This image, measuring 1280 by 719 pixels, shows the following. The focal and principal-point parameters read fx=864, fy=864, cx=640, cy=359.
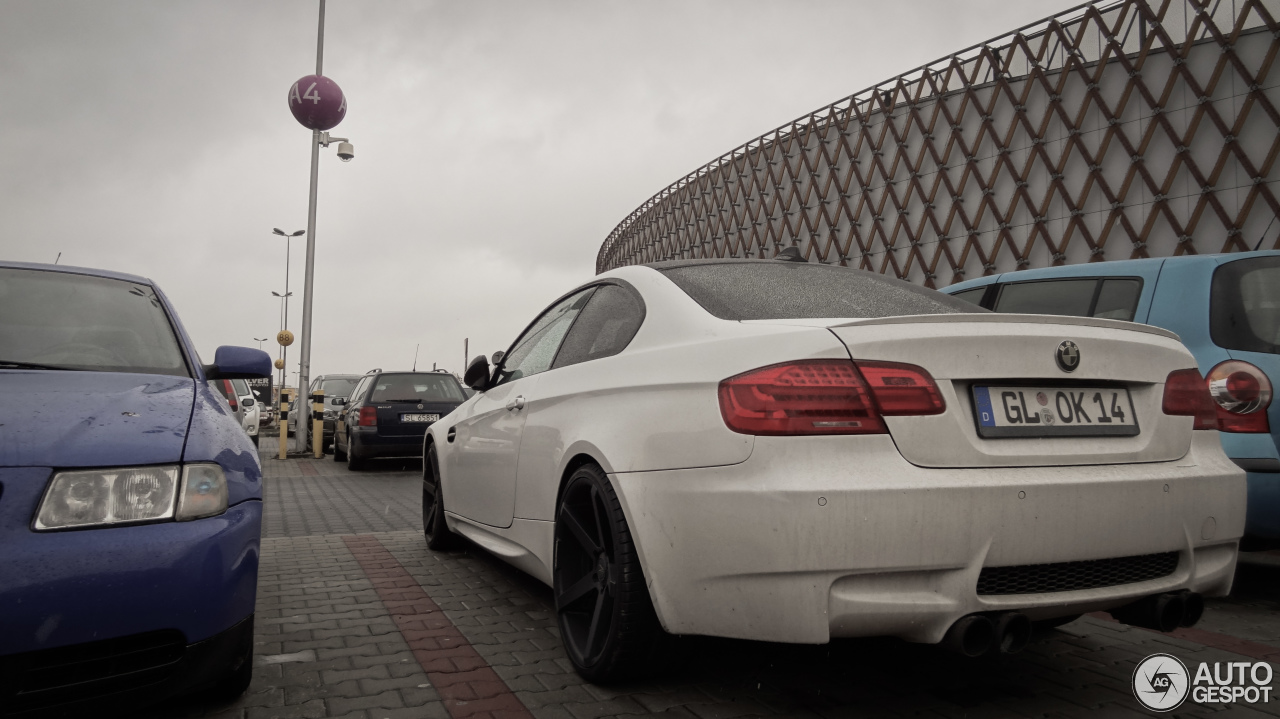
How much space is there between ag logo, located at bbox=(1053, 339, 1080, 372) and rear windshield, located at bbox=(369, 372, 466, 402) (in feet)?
36.0

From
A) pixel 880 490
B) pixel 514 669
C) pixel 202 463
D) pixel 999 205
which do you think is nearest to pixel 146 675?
pixel 202 463

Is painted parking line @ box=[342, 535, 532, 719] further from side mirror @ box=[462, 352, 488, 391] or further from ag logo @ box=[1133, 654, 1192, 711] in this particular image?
ag logo @ box=[1133, 654, 1192, 711]

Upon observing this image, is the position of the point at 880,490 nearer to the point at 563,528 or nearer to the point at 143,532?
the point at 563,528

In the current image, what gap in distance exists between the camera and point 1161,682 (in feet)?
9.00

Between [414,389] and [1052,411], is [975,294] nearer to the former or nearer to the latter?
[1052,411]

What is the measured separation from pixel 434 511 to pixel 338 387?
15315 mm

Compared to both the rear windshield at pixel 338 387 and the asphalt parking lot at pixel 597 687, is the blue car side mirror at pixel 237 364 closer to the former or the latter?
the asphalt parking lot at pixel 597 687

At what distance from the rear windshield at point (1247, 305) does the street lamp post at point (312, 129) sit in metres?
15.6

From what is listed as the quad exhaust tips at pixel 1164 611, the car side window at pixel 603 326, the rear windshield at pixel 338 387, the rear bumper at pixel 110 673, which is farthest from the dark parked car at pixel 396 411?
the quad exhaust tips at pixel 1164 611

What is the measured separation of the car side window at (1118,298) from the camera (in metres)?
4.26

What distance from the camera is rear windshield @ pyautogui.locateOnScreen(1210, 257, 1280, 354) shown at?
3699 mm


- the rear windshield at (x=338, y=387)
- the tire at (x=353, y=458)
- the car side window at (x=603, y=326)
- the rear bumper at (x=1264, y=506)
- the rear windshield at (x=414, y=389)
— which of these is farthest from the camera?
the rear windshield at (x=338, y=387)

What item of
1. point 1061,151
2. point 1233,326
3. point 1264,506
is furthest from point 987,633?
point 1061,151

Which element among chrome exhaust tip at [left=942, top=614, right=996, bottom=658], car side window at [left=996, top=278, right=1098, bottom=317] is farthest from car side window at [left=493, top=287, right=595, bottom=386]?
car side window at [left=996, top=278, right=1098, bottom=317]
